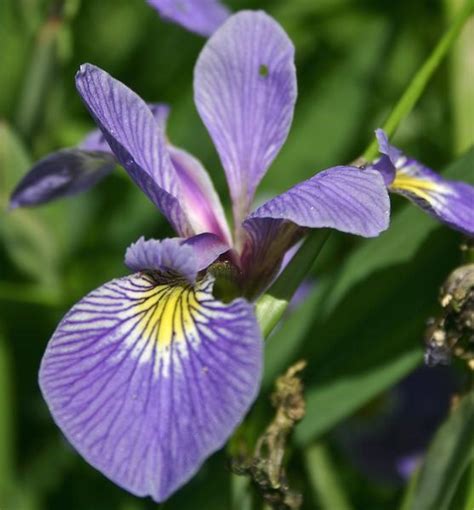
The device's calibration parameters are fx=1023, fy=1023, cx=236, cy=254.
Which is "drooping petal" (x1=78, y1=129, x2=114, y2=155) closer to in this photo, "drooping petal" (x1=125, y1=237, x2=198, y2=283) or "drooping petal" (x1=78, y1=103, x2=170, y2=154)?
"drooping petal" (x1=78, y1=103, x2=170, y2=154)

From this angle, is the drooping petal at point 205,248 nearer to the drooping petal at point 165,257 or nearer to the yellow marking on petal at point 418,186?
the drooping petal at point 165,257

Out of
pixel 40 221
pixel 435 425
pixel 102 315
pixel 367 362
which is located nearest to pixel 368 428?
pixel 435 425

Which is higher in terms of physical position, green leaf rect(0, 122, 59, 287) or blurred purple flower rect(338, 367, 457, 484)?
green leaf rect(0, 122, 59, 287)

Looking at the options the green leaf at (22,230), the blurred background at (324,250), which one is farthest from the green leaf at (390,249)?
the green leaf at (22,230)

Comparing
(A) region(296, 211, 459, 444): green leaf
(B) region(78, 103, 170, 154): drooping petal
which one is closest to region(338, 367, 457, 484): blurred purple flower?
(A) region(296, 211, 459, 444): green leaf

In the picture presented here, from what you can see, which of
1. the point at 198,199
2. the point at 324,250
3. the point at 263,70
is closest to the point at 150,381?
the point at 198,199

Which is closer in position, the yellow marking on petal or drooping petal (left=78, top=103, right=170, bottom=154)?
the yellow marking on petal
